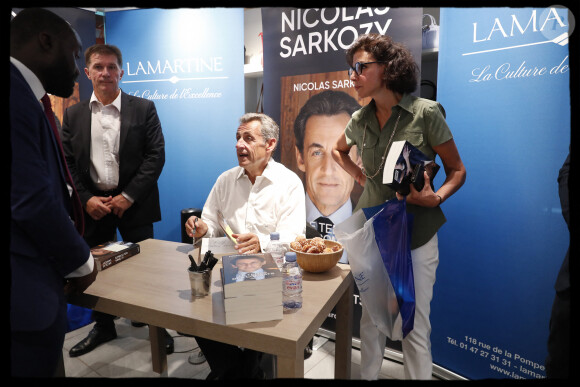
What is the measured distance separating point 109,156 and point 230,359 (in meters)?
1.56

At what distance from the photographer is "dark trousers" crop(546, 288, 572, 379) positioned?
115 cm

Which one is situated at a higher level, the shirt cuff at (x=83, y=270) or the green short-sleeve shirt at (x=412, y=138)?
the green short-sleeve shirt at (x=412, y=138)

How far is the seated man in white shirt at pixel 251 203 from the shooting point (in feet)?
6.04

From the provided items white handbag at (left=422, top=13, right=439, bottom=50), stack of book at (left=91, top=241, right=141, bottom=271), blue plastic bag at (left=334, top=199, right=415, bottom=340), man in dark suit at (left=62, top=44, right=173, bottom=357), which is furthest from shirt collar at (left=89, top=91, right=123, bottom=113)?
white handbag at (left=422, top=13, right=439, bottom=50)

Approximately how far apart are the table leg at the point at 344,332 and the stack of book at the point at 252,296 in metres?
0.53

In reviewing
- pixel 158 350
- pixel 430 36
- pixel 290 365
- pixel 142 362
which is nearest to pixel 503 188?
pixel 430 36

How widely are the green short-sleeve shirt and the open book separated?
0.20 meters

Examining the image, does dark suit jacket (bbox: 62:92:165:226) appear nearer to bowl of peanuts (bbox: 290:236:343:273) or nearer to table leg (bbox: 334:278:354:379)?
bowl of peanuts (bbox: 290:236:343:273)

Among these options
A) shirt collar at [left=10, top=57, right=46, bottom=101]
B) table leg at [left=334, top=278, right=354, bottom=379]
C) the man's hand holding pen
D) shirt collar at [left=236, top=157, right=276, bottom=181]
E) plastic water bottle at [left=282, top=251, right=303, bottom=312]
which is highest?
shirt collar at [left=10, top=57, right=46, bottom=101]

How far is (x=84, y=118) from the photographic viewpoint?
2393 millimetres

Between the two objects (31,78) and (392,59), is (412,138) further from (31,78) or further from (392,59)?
(31,78)

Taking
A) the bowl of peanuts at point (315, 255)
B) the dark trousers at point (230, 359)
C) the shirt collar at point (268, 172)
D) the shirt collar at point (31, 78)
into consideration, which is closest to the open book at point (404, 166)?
the bowl of peanuts at point (315, 255)

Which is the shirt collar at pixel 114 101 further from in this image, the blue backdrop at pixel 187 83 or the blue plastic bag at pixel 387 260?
the blue plastic bag at pixel 387 260

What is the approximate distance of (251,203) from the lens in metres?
2.09
